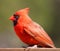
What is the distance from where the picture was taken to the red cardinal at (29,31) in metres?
1.71

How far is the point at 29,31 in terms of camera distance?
1.73 m

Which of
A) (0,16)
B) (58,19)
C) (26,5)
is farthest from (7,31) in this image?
(58,19)

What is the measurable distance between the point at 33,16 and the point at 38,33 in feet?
0.51

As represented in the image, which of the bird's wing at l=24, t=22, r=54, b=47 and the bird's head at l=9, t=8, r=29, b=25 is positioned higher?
the bird's head at l=9, t=8, r=29, b=25

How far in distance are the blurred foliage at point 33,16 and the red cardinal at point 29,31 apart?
0.04m

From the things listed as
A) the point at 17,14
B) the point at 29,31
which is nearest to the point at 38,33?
the point at 29,31

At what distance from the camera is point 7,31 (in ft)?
6.09

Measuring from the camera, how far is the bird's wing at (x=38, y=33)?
1717 millimetres

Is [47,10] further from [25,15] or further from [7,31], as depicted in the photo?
[7,31]

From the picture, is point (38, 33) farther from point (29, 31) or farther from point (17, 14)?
point (17, 14)

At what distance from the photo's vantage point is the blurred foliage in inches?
70.7

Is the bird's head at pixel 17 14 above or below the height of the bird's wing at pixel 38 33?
above

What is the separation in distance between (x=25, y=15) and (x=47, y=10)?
0.58ft

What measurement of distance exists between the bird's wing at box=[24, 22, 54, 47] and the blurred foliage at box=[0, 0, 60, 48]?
0.04 metres
